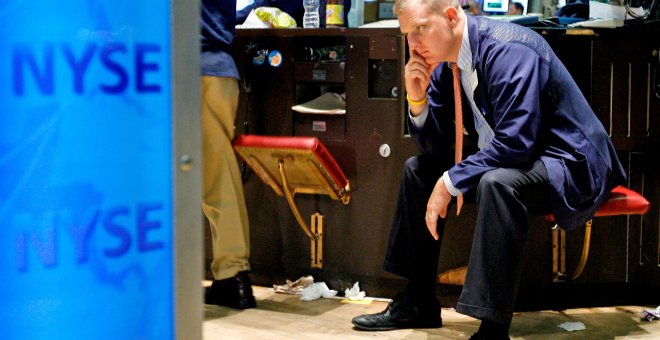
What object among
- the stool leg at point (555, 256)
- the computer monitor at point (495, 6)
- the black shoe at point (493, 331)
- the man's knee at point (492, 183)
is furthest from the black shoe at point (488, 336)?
the computer monitor at point (495, 6)

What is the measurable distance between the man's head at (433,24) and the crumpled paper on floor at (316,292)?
109 cm

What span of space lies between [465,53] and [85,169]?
6.16 ft

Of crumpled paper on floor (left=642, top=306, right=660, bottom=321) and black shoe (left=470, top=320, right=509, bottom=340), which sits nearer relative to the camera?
black shoe (left=470, top=320, right=509, bottom=340)

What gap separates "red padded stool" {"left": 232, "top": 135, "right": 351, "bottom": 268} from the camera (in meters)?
3.39

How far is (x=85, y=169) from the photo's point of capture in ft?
4.02

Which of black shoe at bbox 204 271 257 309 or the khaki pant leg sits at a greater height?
the khaki pant leg

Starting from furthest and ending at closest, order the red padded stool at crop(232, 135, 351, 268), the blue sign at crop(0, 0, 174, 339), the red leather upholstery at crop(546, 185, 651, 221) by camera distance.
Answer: the red padded stool at crop(232, 135, 351, 268) < the red leather upholstery at crop(546, 185, 651, 221) < the blue sign at crop(0, 0, 174, 339)

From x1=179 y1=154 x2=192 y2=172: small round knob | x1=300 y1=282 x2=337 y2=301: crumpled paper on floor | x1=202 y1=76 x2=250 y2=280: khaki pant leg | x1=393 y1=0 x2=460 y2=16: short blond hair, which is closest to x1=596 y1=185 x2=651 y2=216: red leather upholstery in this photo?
x1=393 y1=0 x2=460 y2=16: short blond hair

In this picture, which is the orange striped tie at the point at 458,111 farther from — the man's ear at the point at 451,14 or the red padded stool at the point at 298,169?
the red padded stool at the point at 298,169

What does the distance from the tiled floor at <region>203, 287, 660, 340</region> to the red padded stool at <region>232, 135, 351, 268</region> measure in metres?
0.31

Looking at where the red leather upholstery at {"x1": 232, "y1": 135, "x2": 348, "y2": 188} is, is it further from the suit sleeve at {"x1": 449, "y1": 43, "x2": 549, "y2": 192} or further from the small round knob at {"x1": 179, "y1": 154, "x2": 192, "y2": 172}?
the small round knob at {"x1": 179, "y1": 154, "x2": 192, "y2": 172}

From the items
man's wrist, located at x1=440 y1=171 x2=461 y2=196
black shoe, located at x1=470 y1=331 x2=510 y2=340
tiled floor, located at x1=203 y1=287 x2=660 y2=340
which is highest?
man's wrist, located at x1=440 y1=171 x2=461 y2=196

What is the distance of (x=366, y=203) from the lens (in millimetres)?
3570

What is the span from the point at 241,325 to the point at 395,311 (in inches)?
20.0
